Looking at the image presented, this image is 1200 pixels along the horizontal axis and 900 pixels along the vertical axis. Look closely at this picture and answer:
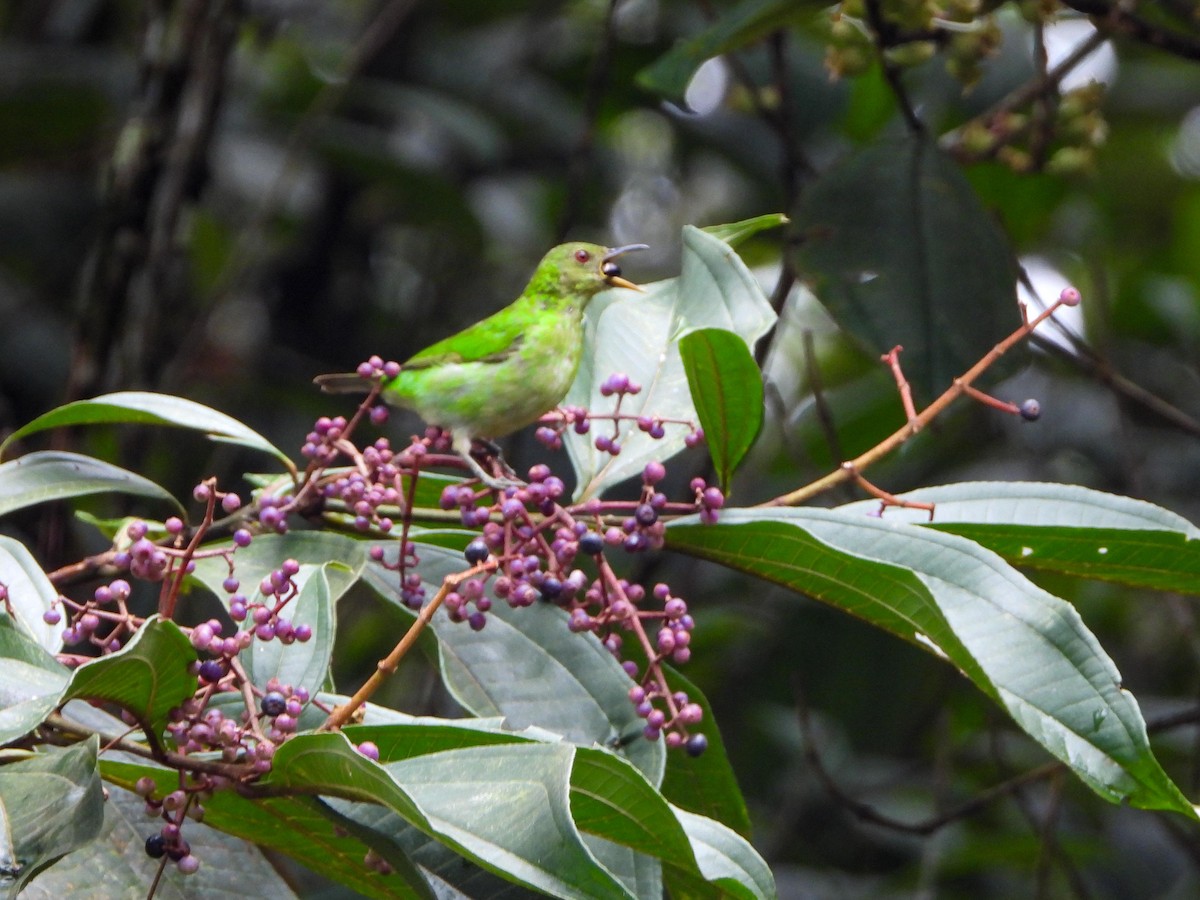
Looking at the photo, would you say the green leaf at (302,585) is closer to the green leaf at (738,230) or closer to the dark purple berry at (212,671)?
the dark purple berry at (212,671)

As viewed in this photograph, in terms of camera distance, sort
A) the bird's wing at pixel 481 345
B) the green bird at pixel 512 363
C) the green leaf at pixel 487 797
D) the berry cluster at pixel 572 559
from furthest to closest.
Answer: the bird's wing at pixel 481 345
the green bird at pixel 512 363
the berry cluster at pixel 572 559
the green leaf at pixel 487 797

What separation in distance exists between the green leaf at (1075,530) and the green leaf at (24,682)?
0.80 meters

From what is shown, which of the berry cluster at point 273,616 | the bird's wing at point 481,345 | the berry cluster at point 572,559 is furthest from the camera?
the bird's wing at point 481,345

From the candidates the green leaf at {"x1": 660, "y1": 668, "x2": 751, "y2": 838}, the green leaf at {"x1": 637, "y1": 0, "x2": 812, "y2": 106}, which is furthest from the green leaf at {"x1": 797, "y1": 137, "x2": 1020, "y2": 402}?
the green leaf at {"x1": 660, "y1": 668, "x2": 751, "y2": 838}

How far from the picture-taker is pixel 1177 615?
10.5 ft

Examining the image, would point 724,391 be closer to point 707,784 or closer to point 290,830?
point 707,784

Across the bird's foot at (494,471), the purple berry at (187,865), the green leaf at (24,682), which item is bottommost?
the purple berry at (187,865)

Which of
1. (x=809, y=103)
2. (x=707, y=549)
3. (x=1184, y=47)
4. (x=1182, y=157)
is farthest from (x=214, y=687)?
(x=1182, y=157)

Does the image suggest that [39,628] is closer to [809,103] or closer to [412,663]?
[412,663]

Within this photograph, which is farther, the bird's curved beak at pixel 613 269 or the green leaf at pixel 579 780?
the bird's curved beak at pixel 613 269

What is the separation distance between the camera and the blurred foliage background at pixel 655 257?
3.04 meters

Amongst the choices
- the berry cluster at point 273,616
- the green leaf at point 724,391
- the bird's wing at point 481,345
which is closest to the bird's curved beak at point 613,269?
the bird's wing at point 481,345

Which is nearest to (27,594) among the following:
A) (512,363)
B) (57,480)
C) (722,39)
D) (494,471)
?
(57,480)

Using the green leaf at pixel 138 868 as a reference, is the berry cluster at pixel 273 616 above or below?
above
